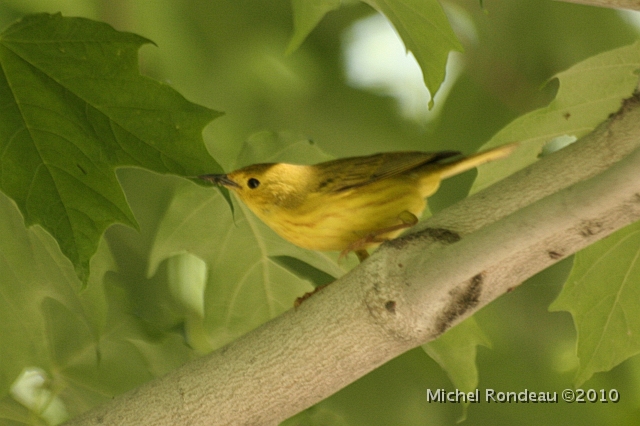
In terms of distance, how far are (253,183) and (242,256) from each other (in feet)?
0.50

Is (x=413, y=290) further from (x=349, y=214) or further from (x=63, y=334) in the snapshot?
(x=63, y=334)

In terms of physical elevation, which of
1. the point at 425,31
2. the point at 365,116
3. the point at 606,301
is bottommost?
the point at 606,301

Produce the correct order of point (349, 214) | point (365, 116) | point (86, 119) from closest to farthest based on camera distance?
point (86, 119) → point (349, 214) → point (365, 116)

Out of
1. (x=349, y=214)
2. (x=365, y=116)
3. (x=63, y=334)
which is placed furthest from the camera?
(x=365, y=116)

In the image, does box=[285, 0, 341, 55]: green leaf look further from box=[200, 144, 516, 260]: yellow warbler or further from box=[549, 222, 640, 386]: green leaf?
box=[549, 222, 640, 386]: green leaf

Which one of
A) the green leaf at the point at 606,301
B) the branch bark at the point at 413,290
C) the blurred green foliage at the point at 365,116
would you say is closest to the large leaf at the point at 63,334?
the blurred green foliage at the point at 365,116

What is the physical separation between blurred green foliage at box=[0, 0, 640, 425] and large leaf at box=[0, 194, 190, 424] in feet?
0.03

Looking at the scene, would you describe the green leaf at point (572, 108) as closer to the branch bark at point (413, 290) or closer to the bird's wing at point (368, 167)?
the bird's wing at point (368, 167)

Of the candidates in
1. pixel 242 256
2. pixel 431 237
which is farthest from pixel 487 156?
pixel 242 256

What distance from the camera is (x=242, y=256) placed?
1.07m

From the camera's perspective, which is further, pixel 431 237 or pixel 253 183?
pixel 253 183

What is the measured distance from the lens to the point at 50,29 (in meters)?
0.75

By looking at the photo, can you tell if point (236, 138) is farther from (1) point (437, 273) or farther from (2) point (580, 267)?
(1) point (437, 273)

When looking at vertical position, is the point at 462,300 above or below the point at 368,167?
below
